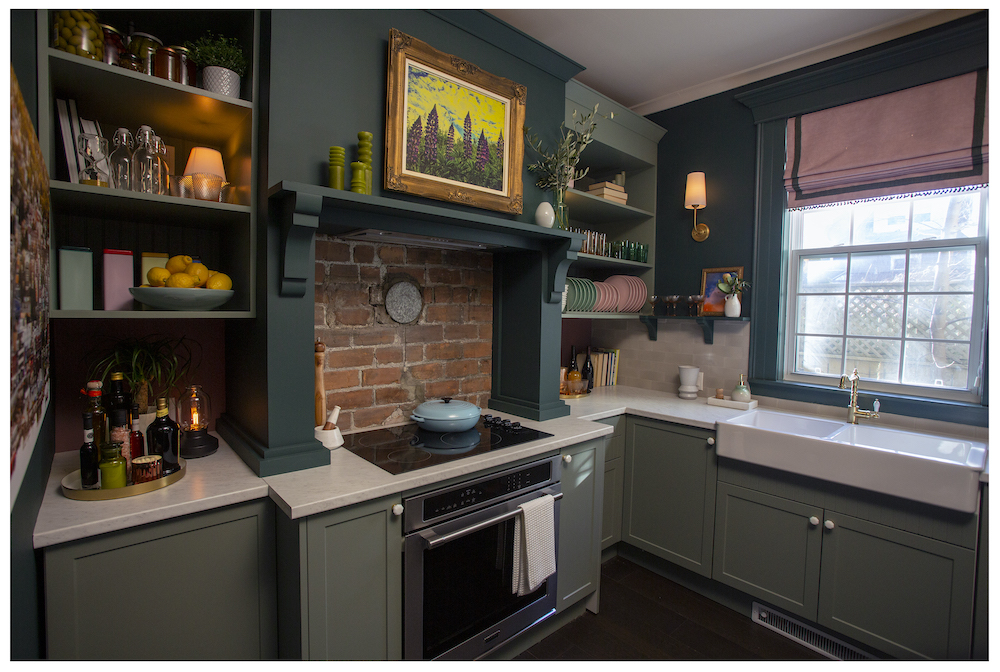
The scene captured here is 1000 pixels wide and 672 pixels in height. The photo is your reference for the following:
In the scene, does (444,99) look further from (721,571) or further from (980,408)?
(980,408)

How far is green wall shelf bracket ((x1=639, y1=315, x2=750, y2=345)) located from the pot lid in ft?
5.64

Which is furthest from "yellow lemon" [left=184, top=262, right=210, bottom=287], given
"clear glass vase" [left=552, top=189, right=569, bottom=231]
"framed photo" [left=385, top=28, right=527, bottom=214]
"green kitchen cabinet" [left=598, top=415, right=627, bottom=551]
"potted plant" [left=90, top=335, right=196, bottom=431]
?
"green kitchen cabinet" [left=598, top=415, right=627, bottom=551]

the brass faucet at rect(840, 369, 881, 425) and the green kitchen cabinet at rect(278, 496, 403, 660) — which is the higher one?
the brass faucet at rect(840, 369, 881, 425)

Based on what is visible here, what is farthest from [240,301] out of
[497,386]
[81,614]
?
[497,386]

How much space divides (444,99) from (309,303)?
1.05 metres

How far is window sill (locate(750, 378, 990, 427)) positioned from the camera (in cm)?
230

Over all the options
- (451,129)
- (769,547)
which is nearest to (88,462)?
(451,129)

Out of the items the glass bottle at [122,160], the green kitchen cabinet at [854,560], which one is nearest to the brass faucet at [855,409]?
the green kitchen cabinet at [854,560]

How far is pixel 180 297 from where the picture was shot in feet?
5.09

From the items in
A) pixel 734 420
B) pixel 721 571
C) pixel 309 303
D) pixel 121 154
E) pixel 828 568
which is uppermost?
pixel 121 154

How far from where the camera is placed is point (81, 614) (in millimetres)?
1283

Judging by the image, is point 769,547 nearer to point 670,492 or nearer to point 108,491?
point 670,492

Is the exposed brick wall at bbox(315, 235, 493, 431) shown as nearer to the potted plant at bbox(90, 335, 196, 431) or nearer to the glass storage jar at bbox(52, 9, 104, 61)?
the potted plant at bbox(90, 335, 196, 431)

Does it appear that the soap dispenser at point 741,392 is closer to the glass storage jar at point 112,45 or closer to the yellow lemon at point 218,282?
the yellow lemon at point 218,282
